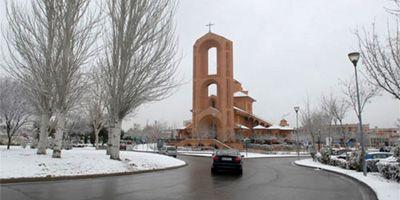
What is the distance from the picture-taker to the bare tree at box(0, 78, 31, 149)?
85.6ft

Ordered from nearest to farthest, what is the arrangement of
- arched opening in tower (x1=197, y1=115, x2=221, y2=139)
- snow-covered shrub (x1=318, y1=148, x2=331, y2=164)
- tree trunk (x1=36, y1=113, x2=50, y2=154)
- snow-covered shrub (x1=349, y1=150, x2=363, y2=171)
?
snow-covered shrub (x1=349, y1=150, x2=363, y2=171) → tree trunk (x1=36, y1=113, x2=50, y2=154) → snow-covered shrub (x1=318, y1=148, x2=331, y2=164) → arched opening in tower (x1=197, y1=115, x2=221, y2=139)

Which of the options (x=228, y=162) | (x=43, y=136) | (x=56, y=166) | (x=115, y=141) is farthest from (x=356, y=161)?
(x=43, y=136)

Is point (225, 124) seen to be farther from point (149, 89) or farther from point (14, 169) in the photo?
point (14, 169)

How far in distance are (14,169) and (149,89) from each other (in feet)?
28.4

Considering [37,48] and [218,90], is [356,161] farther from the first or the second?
[218,90]

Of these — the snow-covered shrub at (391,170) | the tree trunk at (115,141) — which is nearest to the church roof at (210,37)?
the tree trunk at (115,141)

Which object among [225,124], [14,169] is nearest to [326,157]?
[14,169]

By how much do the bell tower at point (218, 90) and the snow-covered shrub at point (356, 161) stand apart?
3952 centimetres

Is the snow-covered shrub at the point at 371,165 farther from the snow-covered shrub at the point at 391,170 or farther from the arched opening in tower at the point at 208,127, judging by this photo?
the arched opening in tower at the point at 208,127

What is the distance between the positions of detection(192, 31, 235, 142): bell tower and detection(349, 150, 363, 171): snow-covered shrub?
39.5 m

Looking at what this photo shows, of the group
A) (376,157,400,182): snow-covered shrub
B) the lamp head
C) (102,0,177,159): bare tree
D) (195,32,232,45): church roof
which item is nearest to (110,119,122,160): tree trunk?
(102,0,177,159): bare tree

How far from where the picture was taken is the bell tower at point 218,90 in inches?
2429

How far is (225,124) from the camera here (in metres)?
61.1

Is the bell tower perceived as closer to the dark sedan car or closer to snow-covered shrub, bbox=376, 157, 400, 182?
the dark sedan car
